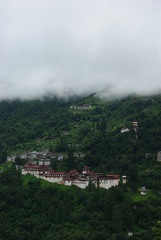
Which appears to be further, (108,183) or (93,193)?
(108,183)

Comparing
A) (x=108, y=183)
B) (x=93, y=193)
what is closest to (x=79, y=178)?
(x=108, y=183)

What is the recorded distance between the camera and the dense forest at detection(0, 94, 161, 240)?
7256 cm

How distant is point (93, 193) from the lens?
273 ft

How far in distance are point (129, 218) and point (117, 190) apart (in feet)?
26.7

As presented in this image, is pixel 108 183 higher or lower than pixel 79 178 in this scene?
lower

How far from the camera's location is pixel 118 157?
9925cm

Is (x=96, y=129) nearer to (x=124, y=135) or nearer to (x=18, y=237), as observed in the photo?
(x=124, y=135)

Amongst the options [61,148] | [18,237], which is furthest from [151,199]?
[61,148]

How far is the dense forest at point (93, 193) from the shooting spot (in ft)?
238

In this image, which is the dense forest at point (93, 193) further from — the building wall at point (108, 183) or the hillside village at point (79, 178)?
the building wall at point (108, 183)

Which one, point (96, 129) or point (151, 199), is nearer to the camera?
point (151, 199)

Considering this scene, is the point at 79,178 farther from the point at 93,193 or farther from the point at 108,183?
the point at 93,193

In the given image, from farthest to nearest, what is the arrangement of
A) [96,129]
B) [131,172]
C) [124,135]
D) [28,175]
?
1. [96,129]
2. [124,135]
3. [28,175]
4. [131,172]

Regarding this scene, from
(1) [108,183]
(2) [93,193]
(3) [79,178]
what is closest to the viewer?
(2) [93,193]
